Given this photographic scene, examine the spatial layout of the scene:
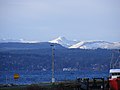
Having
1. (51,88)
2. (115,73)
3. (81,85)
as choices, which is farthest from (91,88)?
(115,73)

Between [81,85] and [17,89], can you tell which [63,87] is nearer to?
[81,85]

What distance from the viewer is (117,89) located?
55469mm

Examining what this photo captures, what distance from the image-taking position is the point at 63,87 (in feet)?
183

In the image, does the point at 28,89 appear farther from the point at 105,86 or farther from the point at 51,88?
the point at 105,86

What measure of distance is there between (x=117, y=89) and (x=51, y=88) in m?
9.63

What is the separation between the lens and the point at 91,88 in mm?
55406

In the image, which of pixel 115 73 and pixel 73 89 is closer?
pixel 73 89

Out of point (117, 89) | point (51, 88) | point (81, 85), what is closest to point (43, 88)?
point (51, 88)

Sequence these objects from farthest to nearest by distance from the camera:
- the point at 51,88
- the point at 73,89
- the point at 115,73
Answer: the point at 115,73
the point at 51,88
the point at 73,89

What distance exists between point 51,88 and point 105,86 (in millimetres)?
7743

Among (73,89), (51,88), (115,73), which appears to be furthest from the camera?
(115,73)

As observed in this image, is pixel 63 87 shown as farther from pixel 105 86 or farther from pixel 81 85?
pixel 105 86

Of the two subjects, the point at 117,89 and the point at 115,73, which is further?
the point at 115,73

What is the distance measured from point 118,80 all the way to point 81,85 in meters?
5.08
